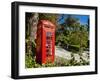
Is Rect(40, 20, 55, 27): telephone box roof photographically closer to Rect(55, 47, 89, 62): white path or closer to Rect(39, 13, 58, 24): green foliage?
Rect(39, 13, 58, 24): green foliage

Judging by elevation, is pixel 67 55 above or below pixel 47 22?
below

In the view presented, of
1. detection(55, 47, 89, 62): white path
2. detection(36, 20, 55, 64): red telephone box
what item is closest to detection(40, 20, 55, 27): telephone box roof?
→ detection(36, 20, 55, 64): red telephone box

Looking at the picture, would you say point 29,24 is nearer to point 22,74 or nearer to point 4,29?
point 4,29

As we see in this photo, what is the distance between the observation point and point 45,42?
171 centimetres

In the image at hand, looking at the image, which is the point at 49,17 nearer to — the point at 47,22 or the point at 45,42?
the point at 47,22

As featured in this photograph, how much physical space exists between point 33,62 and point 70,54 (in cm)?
22

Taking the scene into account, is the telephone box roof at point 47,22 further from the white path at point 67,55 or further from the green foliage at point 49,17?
the white path at point 67,55

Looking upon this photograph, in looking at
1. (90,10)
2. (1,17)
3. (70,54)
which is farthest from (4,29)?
(90,10)

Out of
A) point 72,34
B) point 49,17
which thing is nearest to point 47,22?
point 49,17

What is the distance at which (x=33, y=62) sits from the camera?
1.68 meters

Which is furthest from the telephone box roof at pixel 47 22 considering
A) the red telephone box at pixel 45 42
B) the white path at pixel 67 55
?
the white path at pixel 67 55

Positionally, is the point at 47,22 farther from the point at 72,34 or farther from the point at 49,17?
the point at 72,34

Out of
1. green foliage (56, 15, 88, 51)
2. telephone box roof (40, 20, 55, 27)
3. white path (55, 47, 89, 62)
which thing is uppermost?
telephone box roof (40, 20, 55, 27)

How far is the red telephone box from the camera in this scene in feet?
5.55
